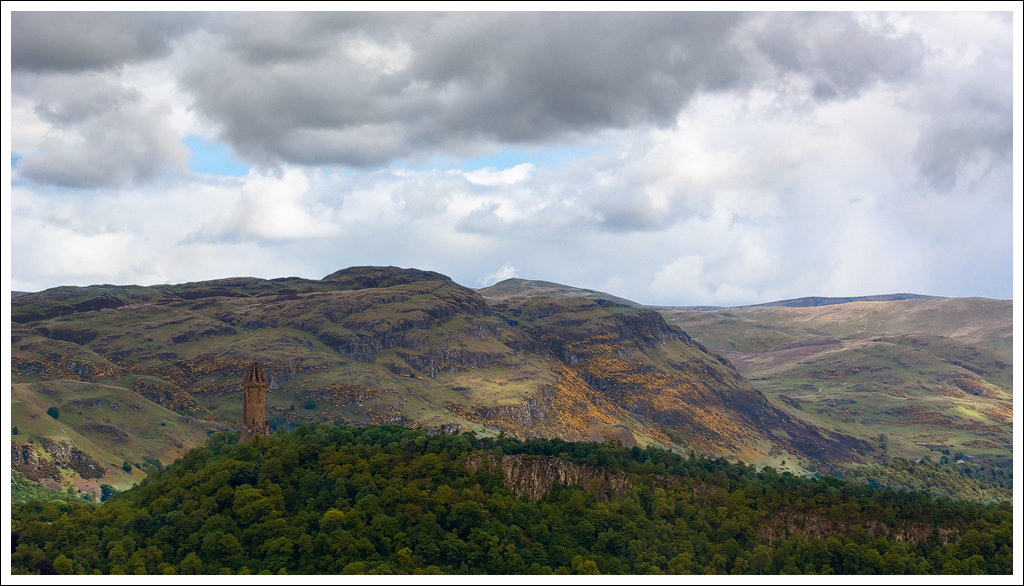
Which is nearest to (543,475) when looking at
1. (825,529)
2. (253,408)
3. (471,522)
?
(471,522)

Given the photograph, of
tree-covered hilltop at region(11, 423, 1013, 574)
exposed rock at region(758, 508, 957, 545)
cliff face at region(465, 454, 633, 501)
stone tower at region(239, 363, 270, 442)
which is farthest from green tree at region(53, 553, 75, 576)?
exposed rock at region(758, 508, 957, 545)

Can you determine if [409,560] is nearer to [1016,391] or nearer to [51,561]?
[51,561]

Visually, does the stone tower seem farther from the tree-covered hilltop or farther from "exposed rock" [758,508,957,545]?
"exposed rock" [758,508,957,545]

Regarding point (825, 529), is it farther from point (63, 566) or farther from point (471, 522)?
point (63, 566)

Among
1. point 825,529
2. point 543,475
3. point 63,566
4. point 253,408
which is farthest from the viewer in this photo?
point 253,408

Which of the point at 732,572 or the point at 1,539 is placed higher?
the point at 1,539

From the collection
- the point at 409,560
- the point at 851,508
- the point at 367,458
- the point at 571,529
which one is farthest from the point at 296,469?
the point at 851,508

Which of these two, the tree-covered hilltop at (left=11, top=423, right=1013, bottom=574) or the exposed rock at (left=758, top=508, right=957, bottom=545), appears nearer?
the tree-covered hilltop at (left=11, top=423, right=1013, bottom=574)
